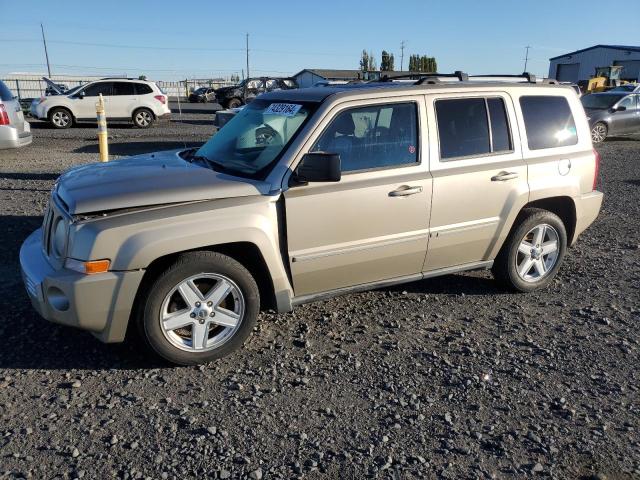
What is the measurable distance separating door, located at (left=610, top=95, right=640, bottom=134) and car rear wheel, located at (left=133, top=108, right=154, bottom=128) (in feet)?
51.8

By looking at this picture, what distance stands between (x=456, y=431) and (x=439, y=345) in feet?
3.44

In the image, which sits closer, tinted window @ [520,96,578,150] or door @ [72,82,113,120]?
tinted window @ [520,96,578,150]

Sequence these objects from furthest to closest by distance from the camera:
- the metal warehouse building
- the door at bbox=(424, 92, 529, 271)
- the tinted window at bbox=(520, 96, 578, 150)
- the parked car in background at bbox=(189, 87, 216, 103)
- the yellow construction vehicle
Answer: the metal warehouse building → the parked car in background at bbox=(189, 87, 216, 103) → the yellow construction vehicle → the tinted window at bbox=(520, 96, 578, 150) → the door at bbox=(424, 92, 529, 271)

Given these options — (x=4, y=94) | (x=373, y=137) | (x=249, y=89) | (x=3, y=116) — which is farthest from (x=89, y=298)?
(x=249, y=89)

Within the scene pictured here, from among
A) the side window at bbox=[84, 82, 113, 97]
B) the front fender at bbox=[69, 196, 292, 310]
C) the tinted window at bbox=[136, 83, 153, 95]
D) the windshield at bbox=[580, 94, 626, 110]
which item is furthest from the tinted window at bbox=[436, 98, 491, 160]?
the side window at bbox=[84, 82, 113, 97]

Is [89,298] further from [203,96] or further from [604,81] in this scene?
[203,96]

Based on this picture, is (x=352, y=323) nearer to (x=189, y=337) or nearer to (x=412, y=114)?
(x=189, y=337)

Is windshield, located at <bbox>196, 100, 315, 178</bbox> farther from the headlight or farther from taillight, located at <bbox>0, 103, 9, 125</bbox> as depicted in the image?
taillight, located at <bbox>0, 103, 9, 125</bbox>

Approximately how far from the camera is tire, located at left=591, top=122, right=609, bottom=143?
17625 millimetres

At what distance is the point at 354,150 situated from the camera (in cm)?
406

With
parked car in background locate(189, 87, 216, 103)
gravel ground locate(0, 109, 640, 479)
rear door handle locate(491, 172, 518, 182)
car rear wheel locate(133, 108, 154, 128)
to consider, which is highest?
rear door handle locate(491, 172, 518, 182)

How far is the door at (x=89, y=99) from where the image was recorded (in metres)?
19.3

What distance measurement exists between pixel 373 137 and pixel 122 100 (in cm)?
1769

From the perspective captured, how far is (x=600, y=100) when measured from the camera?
715 inches
